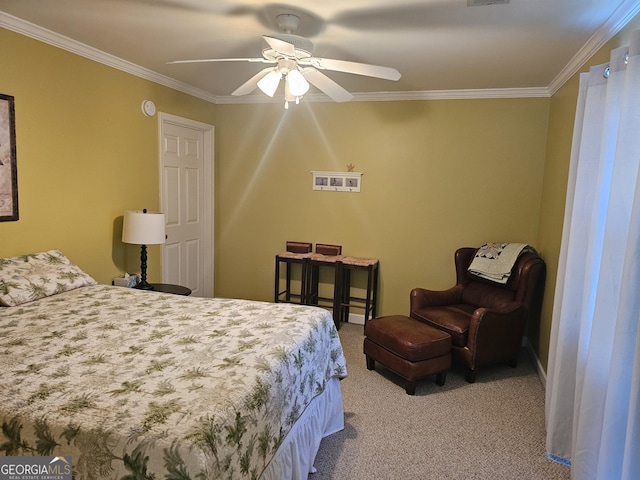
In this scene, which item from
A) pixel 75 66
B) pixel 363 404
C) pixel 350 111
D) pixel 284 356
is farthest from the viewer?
pixel 350 111

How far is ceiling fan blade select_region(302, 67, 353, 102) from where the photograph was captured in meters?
2.61

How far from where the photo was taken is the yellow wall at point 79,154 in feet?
9.25

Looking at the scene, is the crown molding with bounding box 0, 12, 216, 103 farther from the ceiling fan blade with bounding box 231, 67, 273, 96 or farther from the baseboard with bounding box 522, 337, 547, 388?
the baseboard with bounding box 522, 337, 547, 388

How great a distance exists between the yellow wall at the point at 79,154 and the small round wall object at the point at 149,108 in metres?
0.05

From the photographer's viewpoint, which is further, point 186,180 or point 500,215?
point 186,180

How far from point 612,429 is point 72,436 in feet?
6.53

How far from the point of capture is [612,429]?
1.71 meters

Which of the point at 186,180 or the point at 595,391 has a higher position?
the point at 186,180

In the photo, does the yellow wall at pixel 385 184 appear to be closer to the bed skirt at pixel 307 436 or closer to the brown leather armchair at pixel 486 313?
the brown leather armchair at pixel 486 313

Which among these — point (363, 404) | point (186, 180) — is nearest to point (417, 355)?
point (363, 404)

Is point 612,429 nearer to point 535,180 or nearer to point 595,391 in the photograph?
point 595,391

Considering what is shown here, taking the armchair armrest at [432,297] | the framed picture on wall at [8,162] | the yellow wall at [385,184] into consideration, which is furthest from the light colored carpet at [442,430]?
the framed picture on wall at [8,162]

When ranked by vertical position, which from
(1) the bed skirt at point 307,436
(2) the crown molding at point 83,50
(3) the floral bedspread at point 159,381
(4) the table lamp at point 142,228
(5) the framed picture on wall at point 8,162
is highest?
(2) the crown molding at point 83,50

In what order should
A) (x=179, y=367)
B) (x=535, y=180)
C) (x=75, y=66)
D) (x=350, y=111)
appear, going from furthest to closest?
(x=350, y=111) < (x=535, y=180) < (x=75, y=66) < (x=179, y=367)
